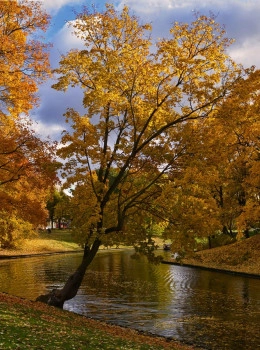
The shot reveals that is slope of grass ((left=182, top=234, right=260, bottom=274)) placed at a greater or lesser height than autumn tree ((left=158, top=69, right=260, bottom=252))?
lesser

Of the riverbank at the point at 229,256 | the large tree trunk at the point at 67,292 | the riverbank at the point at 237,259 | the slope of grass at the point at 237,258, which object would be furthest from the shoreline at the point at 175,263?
the large tree trunk at the point at 67,292

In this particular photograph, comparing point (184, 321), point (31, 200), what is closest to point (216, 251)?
point (184, 321)

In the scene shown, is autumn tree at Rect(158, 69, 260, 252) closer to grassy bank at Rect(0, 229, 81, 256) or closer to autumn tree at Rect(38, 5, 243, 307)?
autumn tree at Rect(38, 5, 243, 307)

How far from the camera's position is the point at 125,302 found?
1088 inches

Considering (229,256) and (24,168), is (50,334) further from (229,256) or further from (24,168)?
(229,256)

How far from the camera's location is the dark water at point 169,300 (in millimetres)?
20141

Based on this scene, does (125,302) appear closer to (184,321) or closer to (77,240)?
(184,321)

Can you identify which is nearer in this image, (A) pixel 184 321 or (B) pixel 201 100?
(B) pixel 201 100

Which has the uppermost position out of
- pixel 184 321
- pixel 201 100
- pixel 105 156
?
pixel 201 100

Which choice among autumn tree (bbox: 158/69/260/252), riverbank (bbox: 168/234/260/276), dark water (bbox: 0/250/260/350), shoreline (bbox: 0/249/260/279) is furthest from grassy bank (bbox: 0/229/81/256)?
autumn tree (bbox: 158/69/260/252)

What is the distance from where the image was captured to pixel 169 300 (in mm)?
28734

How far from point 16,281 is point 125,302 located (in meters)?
12.5

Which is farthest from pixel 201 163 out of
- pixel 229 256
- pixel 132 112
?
pixel 229 256

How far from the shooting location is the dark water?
2014 centimetres
